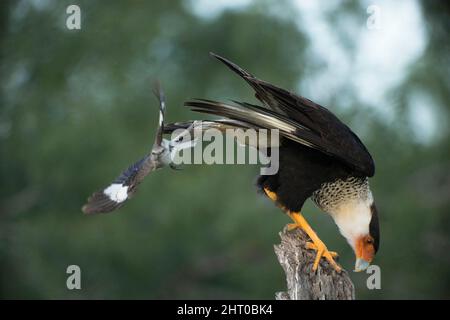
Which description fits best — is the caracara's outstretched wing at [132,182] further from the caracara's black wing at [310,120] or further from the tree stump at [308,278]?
the tree stump at [308,278]

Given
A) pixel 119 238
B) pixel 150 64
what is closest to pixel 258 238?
pixel 119 238

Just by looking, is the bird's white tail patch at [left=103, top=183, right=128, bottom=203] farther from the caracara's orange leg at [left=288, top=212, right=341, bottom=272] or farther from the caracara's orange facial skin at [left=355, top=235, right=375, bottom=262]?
the caracara's orange facial skin at [left=355, top=235, right=375, bottom=262]

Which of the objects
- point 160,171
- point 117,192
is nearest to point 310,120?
point 117,192

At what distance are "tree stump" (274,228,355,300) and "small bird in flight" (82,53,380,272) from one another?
0.18 feet

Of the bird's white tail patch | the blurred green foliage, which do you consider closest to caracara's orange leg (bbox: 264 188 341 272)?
the bird's white tail patch

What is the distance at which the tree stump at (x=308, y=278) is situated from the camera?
3.87 metres

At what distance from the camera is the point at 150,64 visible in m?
12.9

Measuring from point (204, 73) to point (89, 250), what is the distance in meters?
4.79

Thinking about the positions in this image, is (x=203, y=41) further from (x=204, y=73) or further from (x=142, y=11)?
(x=142, y=11)

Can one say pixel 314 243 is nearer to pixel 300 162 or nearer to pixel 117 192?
pixel 300 162

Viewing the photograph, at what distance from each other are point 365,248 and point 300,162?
0.98 metres

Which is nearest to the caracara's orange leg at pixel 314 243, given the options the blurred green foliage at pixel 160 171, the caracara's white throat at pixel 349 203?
the caracara's white throat at pixel 349 203

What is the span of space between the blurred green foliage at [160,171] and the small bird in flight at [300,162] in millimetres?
5258

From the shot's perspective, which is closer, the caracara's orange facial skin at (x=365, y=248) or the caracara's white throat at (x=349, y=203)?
the caracara's white throat at (x=349, y=203)
